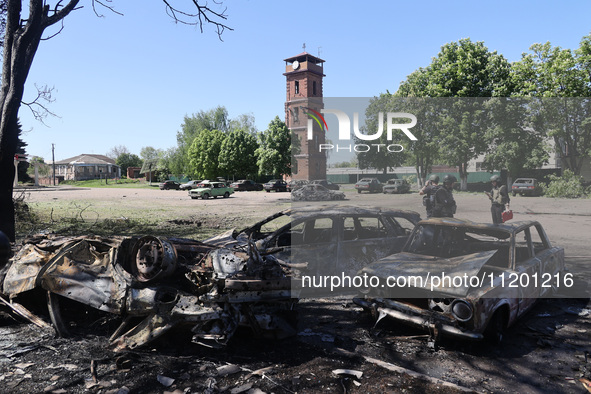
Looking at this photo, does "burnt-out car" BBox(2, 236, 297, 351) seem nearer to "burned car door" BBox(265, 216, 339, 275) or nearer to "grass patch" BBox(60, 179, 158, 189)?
"burned car door" BBox(265, 216, 339, 275)

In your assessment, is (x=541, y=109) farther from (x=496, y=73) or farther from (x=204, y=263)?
(x=496, y=73)

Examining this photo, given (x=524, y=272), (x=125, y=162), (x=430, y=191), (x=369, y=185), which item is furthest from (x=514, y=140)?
(x=125, y=162)

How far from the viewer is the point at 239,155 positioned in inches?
2223

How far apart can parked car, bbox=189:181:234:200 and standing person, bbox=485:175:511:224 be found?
2726 centimetres

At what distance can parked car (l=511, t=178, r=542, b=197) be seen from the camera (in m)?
6.94

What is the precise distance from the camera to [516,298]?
4.62m

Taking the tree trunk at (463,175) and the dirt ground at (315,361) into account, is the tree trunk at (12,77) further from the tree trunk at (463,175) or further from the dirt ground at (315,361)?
the tree trunk at (463,175)

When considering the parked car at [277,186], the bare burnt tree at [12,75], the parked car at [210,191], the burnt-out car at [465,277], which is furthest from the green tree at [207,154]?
the burnt-out car at [465,277]

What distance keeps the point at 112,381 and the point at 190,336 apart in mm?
1020

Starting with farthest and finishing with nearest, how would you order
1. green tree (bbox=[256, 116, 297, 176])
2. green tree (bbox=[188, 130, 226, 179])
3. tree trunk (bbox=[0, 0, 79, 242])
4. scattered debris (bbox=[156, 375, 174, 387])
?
green tree (bbox=[188, 130, 226, 179])
green tree (bbox=[256, 116, 297, 176])
tree trunk (bbox=[0, 0, 79, 242])
scattered debris (bbox=[156, 375, 174, 387])

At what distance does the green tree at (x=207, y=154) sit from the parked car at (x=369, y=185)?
53.5 meters

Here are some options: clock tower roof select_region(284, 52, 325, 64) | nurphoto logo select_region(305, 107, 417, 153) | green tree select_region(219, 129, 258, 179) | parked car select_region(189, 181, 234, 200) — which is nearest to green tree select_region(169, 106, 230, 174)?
green tree select_region(219, 129, 258, 179)

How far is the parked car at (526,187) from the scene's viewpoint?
6941mm

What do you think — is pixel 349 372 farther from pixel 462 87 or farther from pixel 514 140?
pixel 462 87
